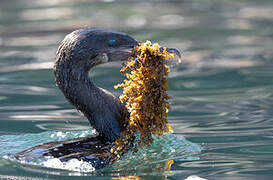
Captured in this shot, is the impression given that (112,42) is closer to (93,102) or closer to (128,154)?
(93,102)

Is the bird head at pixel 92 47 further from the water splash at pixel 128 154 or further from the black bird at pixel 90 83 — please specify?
the water splash at pixel 128 154

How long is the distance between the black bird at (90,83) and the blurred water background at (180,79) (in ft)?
1.52

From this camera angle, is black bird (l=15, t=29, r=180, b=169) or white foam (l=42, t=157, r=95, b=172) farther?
black bird (l=15, t=29, r=180, b=169)

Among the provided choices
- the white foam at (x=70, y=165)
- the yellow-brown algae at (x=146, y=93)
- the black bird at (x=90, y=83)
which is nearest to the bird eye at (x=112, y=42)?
the black bird at (x=90, y=83)

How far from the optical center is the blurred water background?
616 cm

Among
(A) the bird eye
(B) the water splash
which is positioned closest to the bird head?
(A) the bird eye

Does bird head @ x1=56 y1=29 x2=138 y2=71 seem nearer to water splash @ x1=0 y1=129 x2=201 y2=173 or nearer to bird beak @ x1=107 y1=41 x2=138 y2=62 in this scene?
bird beak @ x1=107 y1=41 x2=138 y2=62

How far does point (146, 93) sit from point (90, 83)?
723 mm

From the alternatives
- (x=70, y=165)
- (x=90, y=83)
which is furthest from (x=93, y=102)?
(x=70, y=165)

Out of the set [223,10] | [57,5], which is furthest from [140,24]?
[57,5]

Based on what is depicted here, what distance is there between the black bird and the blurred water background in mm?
463

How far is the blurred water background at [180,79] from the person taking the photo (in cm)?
616

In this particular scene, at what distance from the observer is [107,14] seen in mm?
15570

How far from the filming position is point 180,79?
1005cm
